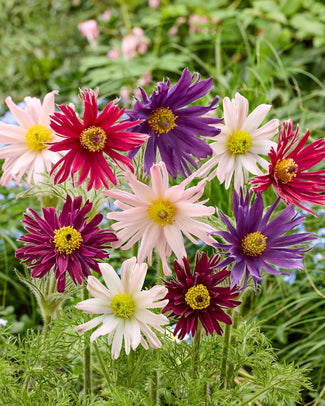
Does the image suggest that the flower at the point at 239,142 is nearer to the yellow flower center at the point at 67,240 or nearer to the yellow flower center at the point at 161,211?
the yellow flower center at the point at 161,211

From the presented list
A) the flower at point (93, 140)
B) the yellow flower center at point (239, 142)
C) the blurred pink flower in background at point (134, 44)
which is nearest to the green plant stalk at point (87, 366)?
the flower at point (93, 140)

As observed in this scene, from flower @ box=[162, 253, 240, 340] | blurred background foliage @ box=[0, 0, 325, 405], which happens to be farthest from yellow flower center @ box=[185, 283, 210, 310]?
blurred background foliage @ box=[0, 0, 325, 405]

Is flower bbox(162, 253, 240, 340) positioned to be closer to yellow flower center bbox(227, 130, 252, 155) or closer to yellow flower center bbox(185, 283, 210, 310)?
yellow flower center bbox(185, 283, 210, 310)

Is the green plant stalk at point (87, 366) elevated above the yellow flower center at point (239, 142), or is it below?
below

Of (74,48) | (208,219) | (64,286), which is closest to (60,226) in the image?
(64,286)

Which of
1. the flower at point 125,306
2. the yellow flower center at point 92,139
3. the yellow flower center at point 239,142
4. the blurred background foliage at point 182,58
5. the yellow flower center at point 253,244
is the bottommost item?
the flower at point 125,306

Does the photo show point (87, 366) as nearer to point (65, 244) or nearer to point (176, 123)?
point (65, 244)

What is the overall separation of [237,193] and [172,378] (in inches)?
11.3

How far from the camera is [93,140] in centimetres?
64

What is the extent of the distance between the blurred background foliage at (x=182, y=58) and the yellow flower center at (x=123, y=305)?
68cm

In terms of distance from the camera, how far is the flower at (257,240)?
64 cm

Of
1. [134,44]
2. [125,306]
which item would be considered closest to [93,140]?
[125,306]

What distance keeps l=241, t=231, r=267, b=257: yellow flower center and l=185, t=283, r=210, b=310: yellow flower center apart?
0.08 m

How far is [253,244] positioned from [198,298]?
0.34 feet
